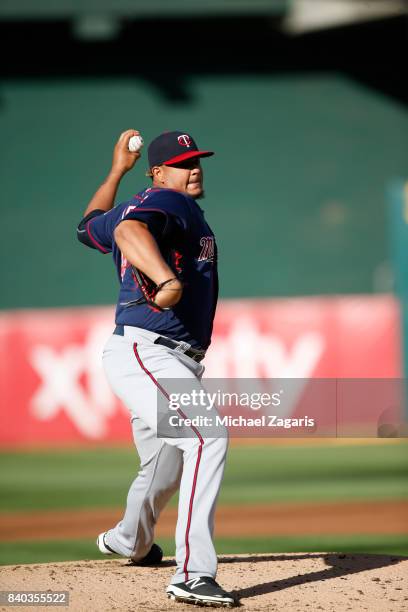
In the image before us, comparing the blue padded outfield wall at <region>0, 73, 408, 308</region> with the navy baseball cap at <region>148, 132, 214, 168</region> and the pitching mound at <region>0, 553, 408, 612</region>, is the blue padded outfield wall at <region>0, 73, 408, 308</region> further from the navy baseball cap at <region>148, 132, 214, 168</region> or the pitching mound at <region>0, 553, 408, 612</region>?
the navy baseball cap at <region>148, 132, 214, 168</region>

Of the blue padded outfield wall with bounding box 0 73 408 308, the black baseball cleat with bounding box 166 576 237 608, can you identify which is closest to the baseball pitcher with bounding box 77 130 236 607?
the black baseball cleat with bounding box 166 576 237 608

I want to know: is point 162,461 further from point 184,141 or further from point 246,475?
point 246,475

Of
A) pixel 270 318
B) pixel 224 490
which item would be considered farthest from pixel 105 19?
pixel 224 490

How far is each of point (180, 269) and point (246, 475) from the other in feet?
18.7

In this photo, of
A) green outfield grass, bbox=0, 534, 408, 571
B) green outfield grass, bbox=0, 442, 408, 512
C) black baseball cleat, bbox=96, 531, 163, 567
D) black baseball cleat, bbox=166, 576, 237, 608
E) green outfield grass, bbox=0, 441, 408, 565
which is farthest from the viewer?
green outfield grass, bbox=0, 442, 408, 512

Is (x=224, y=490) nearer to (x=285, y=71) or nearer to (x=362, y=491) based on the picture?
(x=362, y=491)

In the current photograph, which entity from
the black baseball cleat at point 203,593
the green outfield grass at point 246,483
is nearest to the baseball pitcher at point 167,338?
the black baseball cleat at point 203,593

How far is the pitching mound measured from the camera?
386 cm

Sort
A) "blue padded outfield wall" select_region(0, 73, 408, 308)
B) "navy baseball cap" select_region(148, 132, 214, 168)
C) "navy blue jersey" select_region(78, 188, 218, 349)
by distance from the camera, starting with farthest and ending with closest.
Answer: "blue padded outfield wall" select_region(0, 73, 408, 308) → "navy baseball cap" select_region(148, 132, 214, 168) → "navy blue jersey" select_region(78, 188, 218, 349)

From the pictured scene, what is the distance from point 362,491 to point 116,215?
463cm

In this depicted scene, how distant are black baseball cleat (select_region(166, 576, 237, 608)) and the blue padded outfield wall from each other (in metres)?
12.8

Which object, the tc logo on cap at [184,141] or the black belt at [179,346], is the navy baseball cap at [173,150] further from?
the black belt at [179,346]

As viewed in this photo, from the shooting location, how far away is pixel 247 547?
19.3 feet

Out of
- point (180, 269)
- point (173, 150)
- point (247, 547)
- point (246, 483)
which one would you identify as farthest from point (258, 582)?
point (246, 483)
